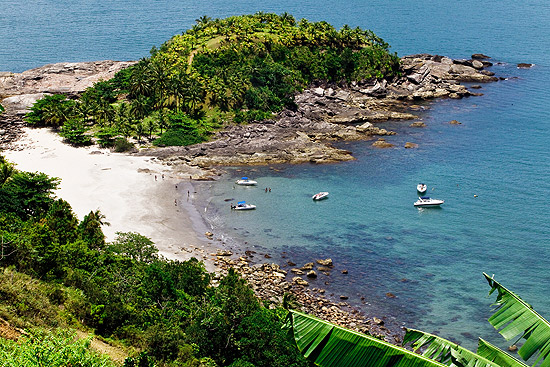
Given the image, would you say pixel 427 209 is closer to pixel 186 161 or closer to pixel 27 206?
pixel 186 161

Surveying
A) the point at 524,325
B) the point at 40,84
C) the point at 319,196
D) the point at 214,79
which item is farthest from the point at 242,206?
the point at 40,84

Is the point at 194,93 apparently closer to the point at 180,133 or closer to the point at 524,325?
the point at 180,133

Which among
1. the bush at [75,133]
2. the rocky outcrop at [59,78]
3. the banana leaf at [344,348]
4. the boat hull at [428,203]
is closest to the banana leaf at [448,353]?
the banana leaf at [344,348]

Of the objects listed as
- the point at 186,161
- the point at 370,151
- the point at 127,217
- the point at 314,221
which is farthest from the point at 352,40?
the point at 127,217

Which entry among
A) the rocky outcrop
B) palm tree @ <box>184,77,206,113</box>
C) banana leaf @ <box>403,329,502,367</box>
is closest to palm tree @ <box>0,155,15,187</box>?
palm tree @ <box>184,77,206,113</box>

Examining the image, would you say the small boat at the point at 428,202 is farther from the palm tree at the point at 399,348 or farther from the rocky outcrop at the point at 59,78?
the rocky outcrop at the point at 59,78

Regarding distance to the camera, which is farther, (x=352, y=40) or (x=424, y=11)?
(x=424, y=11)

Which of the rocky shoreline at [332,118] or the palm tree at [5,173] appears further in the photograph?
the rocky shoreline at [332,118]
